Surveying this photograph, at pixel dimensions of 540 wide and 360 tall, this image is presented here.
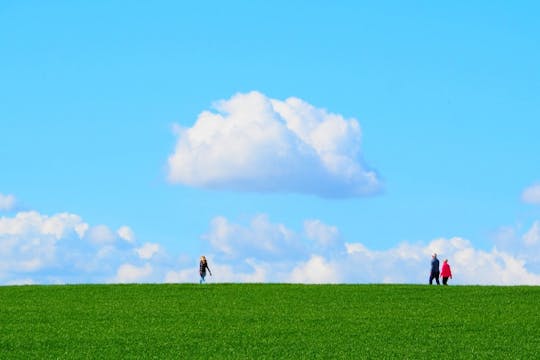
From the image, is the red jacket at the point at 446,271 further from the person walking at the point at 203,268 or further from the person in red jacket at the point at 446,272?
the person walking at the point at 203,268

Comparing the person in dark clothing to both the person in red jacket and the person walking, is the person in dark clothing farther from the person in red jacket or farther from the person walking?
the person walking

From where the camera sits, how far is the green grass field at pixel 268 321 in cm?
3184

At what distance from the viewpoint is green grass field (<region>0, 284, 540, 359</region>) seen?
1254 inches

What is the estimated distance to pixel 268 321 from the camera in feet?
124

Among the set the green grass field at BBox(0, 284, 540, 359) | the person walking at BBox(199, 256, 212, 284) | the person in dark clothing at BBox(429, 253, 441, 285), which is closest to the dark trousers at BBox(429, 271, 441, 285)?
the person in dark clothing at BBox(429, 253, 441, 285)

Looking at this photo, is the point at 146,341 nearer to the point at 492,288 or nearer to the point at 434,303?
the point at 434,303

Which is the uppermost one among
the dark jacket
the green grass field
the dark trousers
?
the dark jacket

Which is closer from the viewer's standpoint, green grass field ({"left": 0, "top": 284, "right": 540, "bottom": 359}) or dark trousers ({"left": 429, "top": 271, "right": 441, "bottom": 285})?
green grass field ({"left": 0, "top": 284, "right": 540, "bottom": 359})

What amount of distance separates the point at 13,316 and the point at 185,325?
8.04 metres

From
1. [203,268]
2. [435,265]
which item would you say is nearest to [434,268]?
[435,265]

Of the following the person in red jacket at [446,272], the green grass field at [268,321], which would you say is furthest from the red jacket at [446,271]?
the green grass field at [268,321]

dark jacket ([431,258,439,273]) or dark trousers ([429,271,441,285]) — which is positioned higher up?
dark jacket ([431,258,439,273])

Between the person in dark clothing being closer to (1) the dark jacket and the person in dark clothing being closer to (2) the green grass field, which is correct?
(1) the dark jacket

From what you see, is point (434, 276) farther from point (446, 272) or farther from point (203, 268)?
point (203, 268)
